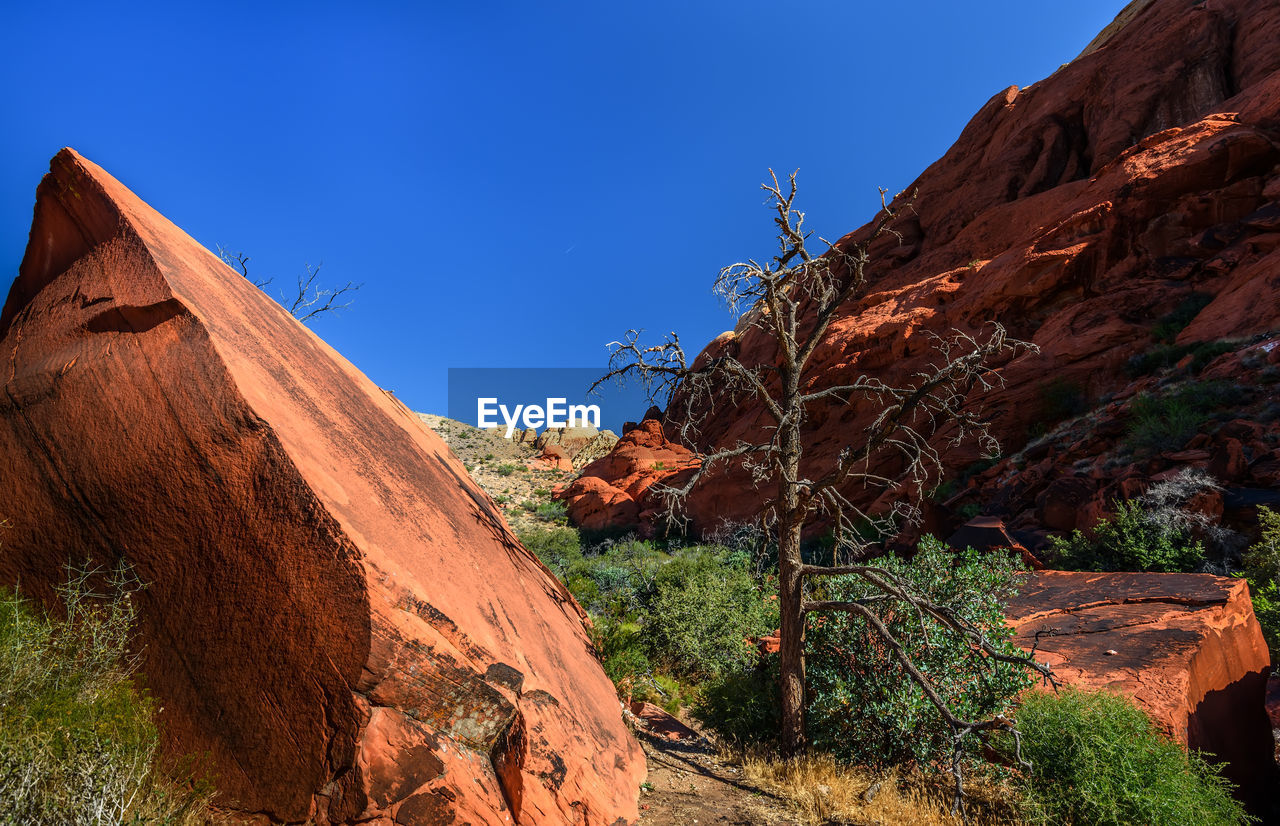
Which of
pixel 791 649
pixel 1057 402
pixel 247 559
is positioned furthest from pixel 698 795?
pixel 1057 402

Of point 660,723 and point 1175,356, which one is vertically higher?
point 1175,356

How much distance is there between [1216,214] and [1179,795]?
70.6 feet

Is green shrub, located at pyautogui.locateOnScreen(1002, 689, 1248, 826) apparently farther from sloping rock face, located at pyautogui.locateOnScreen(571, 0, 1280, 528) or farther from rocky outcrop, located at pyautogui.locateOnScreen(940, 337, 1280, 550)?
sloping rock face, located at pyautogui.locateOnScreen(571, 0, 1280, 528)

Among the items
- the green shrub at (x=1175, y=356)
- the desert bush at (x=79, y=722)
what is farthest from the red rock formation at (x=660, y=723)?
the green shrub at (x=1175, y=356)

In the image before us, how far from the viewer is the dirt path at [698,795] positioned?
490 centimetres

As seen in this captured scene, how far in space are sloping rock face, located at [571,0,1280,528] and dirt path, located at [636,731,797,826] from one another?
38.1 ft

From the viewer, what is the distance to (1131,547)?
32.1ft

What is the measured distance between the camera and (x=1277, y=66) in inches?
815

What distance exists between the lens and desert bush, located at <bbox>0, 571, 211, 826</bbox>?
2350mm

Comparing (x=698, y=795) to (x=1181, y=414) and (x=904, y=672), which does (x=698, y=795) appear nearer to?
(x=904, y=672)

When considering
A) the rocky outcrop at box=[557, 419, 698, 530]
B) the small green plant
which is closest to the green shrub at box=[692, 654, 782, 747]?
the small green plant

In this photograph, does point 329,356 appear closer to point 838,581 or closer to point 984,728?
point 838,581

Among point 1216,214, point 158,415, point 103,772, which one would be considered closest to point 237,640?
point 103,772

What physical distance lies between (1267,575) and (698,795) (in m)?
8.73
